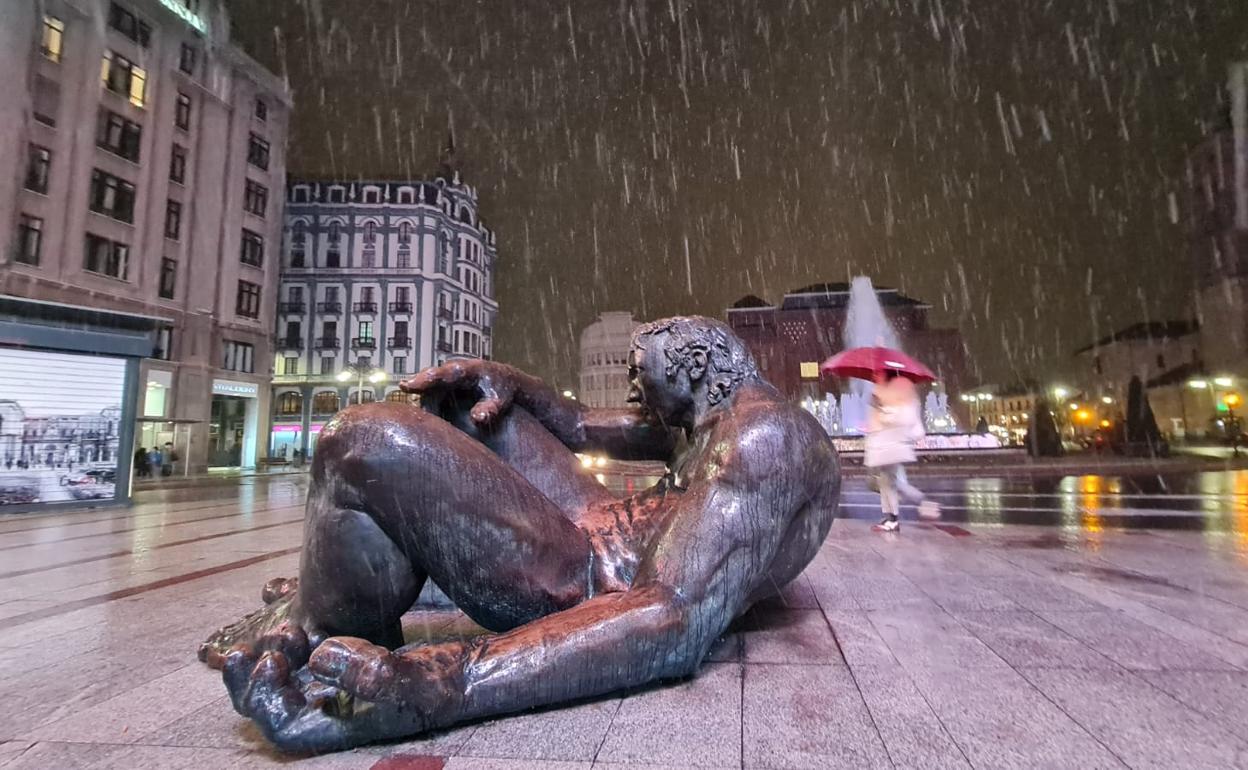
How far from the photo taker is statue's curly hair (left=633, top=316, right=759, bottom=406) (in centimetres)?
236

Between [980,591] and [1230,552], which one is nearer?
[980,591]

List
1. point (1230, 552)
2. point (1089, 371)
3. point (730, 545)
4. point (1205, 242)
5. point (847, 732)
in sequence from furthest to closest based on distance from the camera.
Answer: point (1089, 371), point (1205, 242), point (1230, 552), point (730, 545), point (847, 732)

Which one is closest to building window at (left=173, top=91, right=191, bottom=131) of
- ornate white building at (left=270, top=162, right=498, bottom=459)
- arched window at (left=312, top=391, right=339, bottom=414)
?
ornate white building at (left=270, top=162, right=498, bottom=459)

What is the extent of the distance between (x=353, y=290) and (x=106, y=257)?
900 inches

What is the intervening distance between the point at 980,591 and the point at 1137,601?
2.34 feet

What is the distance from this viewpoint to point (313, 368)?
151 feet

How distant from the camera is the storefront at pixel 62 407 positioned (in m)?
9.94

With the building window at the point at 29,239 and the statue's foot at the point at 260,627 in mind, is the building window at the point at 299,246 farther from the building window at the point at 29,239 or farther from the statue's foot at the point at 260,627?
the statue's foot at the point at 260,627

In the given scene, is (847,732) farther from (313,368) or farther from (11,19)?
(313,368)

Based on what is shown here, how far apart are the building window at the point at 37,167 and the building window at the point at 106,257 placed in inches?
80.7

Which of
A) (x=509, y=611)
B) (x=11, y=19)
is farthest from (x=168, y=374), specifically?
(x=509, y=611)

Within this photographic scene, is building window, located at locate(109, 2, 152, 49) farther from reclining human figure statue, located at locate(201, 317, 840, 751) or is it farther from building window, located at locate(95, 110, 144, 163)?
reclining human figure statue, located at locate(201, 317, 840, 751)

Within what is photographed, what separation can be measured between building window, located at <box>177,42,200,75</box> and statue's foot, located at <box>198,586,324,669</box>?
3406cm

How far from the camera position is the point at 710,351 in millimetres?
2371
